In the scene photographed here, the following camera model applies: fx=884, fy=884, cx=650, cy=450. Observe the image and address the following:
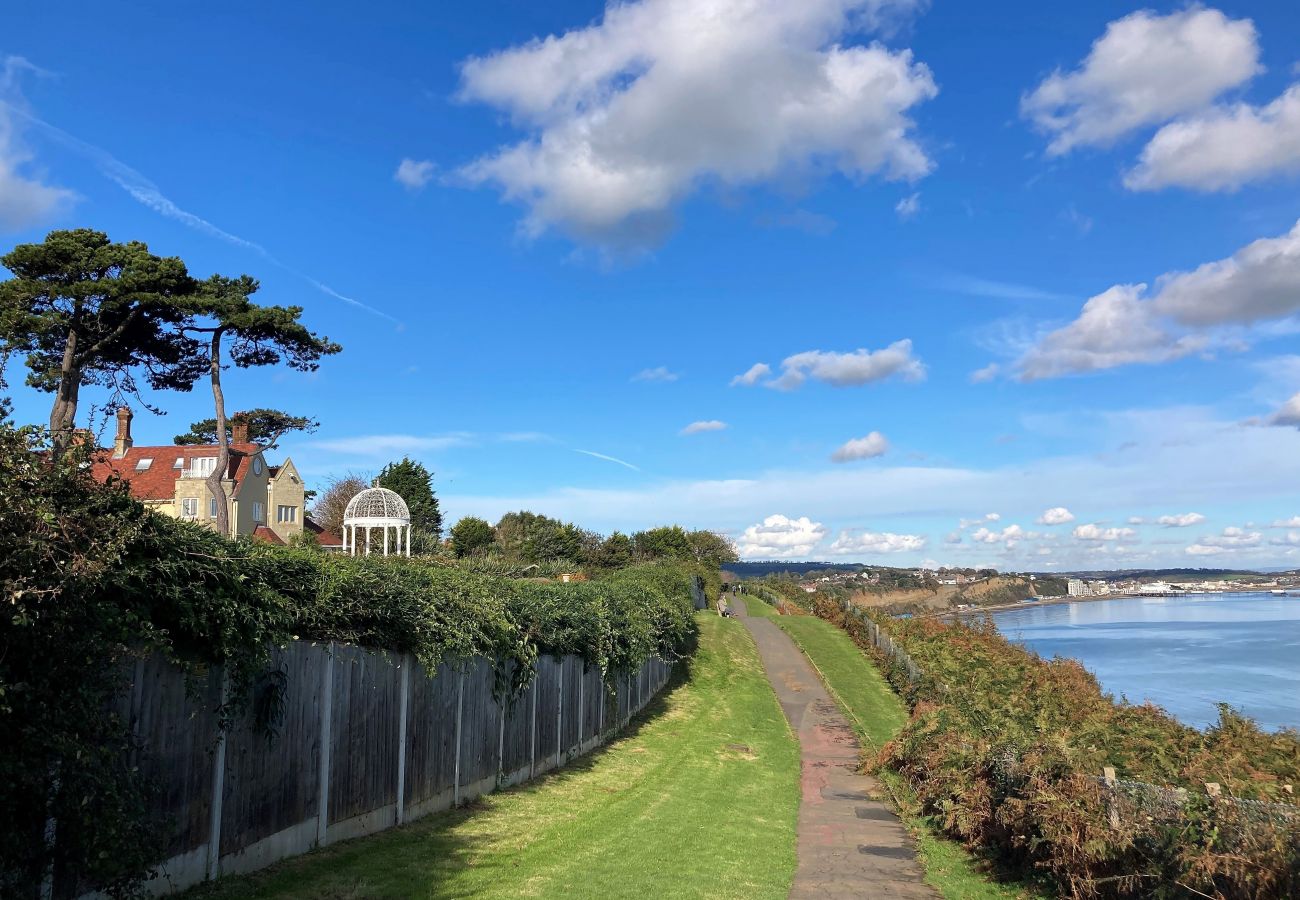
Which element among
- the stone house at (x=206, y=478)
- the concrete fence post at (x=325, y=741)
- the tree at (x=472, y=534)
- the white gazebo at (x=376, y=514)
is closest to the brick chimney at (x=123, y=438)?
the stone house at (x=206, y=478)

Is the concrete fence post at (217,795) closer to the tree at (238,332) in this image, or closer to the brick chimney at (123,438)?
the tree at (238,332)

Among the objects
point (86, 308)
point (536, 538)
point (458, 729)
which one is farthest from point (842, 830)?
point (536, 538)

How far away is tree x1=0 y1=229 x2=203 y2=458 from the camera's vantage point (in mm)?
30125

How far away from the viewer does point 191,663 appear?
6.02 meters

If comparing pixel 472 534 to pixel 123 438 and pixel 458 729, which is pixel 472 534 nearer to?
pixel 123 438

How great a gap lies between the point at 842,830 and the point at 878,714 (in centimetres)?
1402

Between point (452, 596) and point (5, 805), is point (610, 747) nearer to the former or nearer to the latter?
point (452, 596)

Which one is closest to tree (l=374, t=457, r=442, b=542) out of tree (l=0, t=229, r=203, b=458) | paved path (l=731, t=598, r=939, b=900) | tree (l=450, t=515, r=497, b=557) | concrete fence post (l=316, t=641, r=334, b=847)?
tree (l=450, t=515, r=497, b=557)

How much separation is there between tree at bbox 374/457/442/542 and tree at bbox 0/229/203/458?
41.4 metres

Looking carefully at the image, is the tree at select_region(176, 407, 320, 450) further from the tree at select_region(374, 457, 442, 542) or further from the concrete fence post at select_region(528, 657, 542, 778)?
the concrete fence post at select_region(528, 657, 542, 778)

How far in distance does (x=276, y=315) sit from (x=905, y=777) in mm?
32141

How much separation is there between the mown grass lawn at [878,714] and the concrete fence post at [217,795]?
285 inches

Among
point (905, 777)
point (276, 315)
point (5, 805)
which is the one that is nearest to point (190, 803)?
point (5, 805)

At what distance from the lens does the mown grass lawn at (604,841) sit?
7.79 meters
